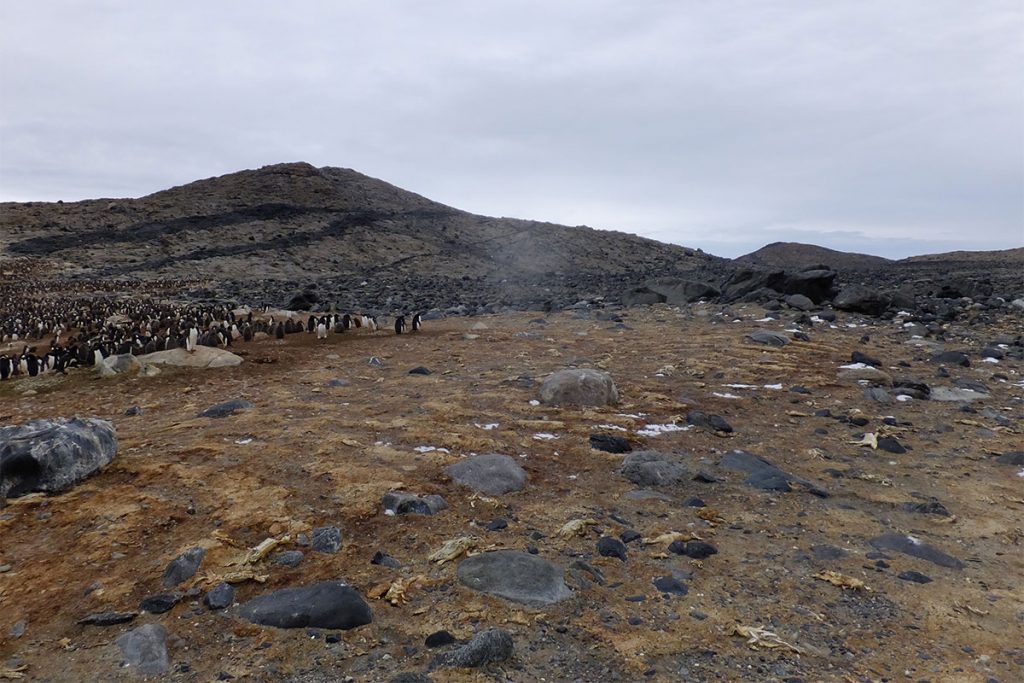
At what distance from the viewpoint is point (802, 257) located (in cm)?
5534

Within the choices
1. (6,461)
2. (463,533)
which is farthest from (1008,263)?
(6,461)

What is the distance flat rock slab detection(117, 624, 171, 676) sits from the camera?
3089 millimetres

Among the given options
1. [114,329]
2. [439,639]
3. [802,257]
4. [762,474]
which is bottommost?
[439,639]

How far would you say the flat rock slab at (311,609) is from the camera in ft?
11.3

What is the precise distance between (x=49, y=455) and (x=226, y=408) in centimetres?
263

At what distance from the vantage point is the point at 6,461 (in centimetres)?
474

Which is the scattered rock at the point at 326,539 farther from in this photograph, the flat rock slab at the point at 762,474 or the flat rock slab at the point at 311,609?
the flat rock slab at the point at 762,474

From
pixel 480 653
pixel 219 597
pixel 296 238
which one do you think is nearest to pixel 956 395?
pixel 480 653

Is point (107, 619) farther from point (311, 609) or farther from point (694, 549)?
point (694, 549)

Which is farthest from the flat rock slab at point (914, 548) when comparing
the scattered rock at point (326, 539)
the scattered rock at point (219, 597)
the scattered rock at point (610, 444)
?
the scattered rock at point (219, 597)

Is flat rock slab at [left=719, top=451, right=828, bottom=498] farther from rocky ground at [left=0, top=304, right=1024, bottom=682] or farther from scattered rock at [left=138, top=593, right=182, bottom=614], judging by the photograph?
scattered rock at [left=138, top=593, right=182, bottom=614]

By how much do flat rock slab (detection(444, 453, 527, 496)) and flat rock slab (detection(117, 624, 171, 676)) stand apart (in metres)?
2.45

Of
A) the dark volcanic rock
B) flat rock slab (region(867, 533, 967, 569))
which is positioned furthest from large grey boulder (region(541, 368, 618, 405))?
the dark volcanic rock

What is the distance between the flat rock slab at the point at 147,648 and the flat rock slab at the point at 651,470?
379 centimetres
